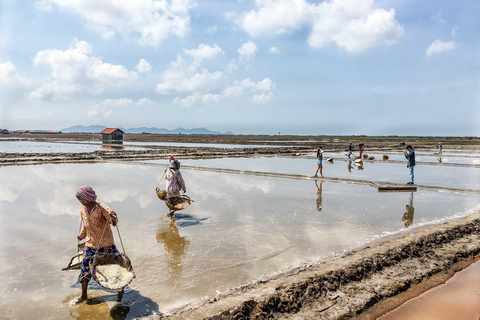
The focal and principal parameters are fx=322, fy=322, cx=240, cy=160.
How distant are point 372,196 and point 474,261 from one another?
611 centimetres

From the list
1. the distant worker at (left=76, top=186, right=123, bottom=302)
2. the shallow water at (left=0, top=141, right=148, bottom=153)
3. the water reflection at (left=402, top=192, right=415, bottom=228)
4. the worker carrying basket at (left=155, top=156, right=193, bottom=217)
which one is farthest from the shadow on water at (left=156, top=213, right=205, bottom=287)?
the shallow water at (left=0, top=141, right=148, bottom=153)

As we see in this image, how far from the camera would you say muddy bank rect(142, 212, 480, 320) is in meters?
4.02

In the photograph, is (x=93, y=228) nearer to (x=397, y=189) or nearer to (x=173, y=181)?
(x=173, y=181)

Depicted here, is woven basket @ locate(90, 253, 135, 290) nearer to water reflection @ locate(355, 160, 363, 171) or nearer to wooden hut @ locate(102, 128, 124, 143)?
water reflection @ locate(355, 160, 363, 171)

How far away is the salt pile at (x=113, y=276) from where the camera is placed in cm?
414

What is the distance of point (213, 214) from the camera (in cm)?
901

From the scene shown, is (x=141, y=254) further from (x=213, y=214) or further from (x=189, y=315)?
(x=213, y=214)

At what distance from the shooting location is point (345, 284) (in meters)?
4.75

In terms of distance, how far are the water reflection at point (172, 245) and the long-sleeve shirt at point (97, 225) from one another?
1.26m

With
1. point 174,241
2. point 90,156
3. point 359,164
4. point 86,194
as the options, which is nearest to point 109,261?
point 86,194

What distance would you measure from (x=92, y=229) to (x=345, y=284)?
3.70 meters

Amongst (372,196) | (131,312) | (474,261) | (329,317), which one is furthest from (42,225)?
(372,196)

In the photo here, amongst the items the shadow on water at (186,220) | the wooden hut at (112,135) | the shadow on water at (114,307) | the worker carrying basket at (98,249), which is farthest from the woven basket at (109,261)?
the wooden hut at (112,135)

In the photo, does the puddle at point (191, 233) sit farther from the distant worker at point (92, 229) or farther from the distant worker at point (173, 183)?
the distant worker at point (173, 183)
